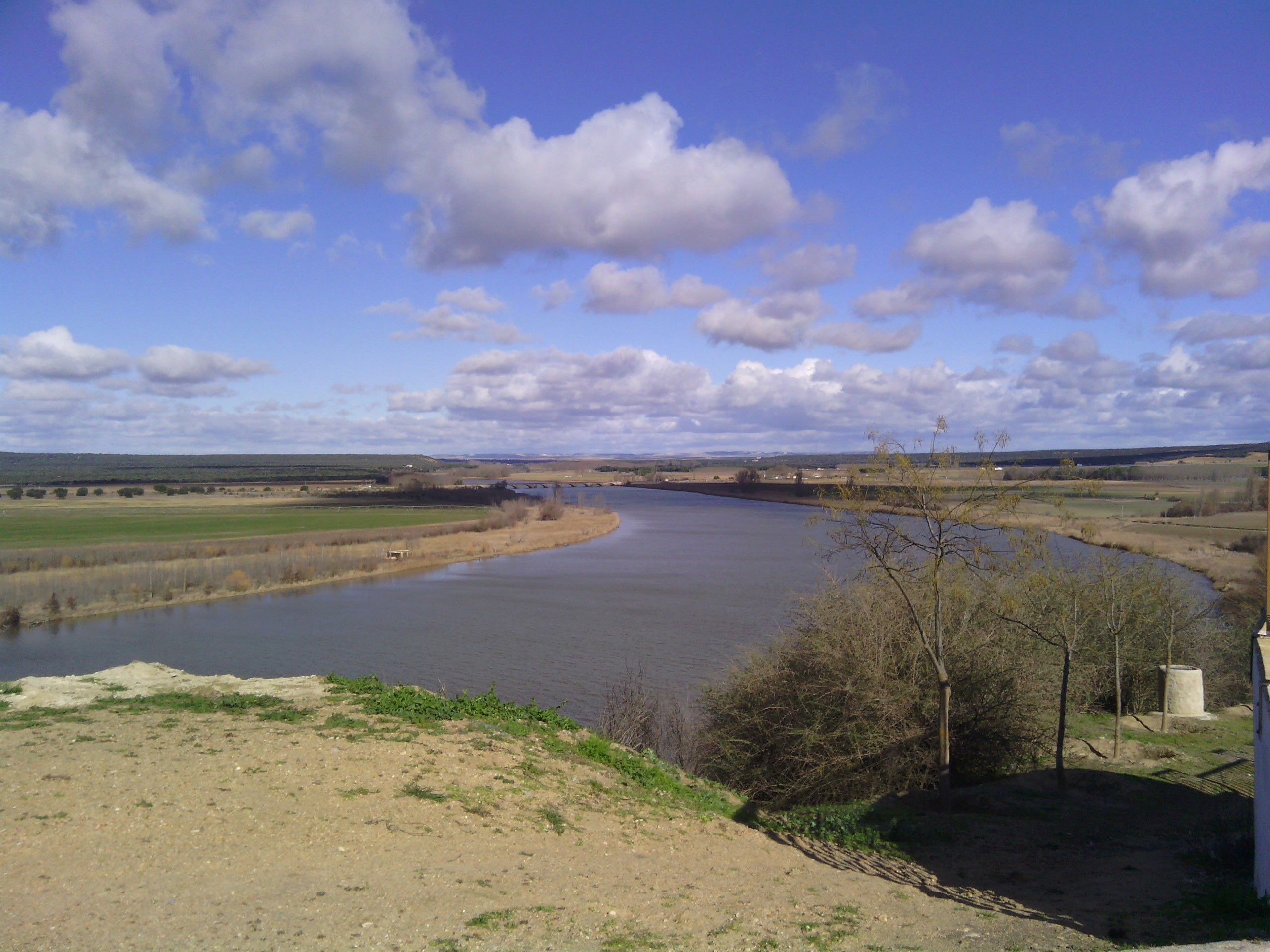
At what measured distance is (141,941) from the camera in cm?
527

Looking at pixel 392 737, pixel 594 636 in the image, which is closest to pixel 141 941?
pixel 392 737

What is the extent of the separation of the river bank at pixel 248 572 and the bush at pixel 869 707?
116ft

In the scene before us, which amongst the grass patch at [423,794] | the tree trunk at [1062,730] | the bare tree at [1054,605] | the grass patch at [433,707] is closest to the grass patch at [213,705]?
the grass patch at [433,707]

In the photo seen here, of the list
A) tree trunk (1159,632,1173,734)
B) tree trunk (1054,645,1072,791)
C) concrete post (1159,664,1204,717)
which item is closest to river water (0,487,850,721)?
tree trunk (1054,645,1072,791)

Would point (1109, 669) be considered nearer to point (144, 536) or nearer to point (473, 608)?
point (473, 608)

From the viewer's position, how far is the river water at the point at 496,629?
24578 millimetres

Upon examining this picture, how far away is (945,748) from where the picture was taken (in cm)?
1105

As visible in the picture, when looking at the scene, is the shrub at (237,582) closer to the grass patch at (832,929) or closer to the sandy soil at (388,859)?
the sandy soil at (388,859)

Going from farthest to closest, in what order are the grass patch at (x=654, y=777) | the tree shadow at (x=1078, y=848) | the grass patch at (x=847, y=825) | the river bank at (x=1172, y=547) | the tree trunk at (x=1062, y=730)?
1. the river bank at (x=1172, y=547)
2. the tree trunk at (x=1062, y=730)
3. the grass patch at (x=654, y=777)
4. the grass patch at (x=847, y=825)
5. the tree shadow at (x=1078, y=848)

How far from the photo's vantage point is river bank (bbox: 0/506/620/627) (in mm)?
38562

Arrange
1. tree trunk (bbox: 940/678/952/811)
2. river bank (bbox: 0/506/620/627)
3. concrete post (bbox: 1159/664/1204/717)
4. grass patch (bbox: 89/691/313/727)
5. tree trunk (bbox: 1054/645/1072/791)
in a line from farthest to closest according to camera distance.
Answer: river bank (bbox: 0/506/620/627) → concrete post (bbox: 1159/664/1204/717) → tree trunk (bbox: 1054/645/1072/791) → grass patch (bbox: 89/691/313/727) → tree trunk (bbox: 940/678/952/811)

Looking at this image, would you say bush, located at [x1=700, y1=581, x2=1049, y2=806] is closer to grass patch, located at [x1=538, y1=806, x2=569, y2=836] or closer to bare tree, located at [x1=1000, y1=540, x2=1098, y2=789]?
bare tree, located at [x1=1000, y1=540, x2=1098, y2=789]

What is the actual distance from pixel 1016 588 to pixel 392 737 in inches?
420

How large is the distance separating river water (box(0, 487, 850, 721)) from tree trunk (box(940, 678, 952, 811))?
8.82ft
